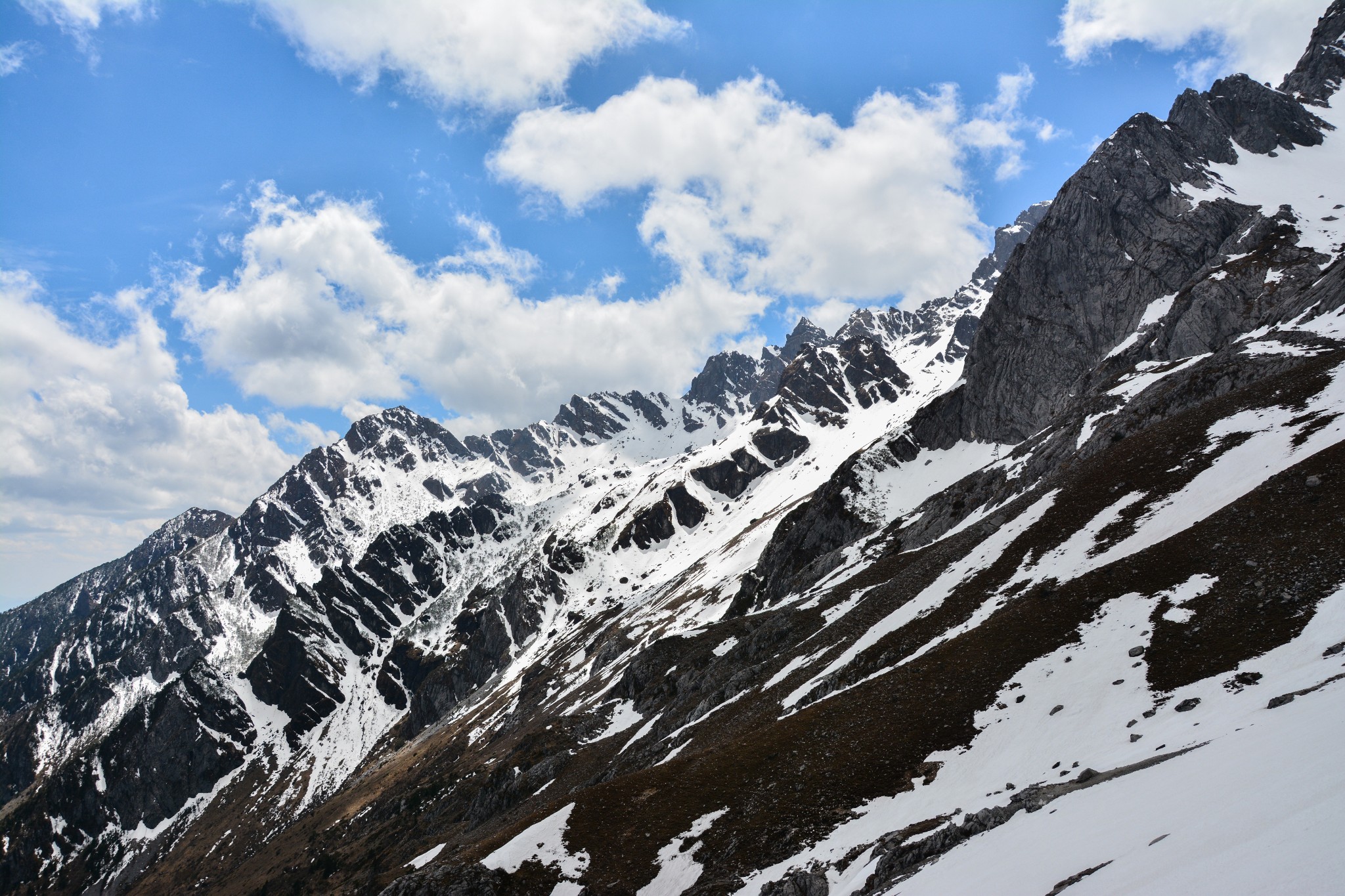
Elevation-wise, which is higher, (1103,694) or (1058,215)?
(1058,215)

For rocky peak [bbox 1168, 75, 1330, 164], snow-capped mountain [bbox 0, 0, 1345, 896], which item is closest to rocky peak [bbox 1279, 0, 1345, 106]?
rocky peak [bbox 1168, 75, 1330, 164]

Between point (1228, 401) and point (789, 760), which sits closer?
point (789, 760)

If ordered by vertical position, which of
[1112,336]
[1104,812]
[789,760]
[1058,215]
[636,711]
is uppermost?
[1058,215]

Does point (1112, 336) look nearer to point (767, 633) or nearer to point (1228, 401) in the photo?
point (1228, 401)

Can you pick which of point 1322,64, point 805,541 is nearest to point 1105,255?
point 805,541

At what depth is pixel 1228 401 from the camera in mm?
54656

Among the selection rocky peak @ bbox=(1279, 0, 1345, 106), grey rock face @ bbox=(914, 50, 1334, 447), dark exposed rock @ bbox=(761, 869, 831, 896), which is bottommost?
dark exposed rock @ bbox=(761, 869, 831, 896)

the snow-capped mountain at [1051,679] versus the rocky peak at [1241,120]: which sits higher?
the rocky peak at [1241,120]

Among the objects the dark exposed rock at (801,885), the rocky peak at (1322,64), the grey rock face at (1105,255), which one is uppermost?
the rocky peak at (1322,64)

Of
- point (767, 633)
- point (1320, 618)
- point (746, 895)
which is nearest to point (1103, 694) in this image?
point (1320, 618)

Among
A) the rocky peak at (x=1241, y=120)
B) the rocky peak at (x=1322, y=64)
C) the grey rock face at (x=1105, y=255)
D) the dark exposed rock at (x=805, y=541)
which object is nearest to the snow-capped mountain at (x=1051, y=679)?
the dark exposed rock at (x=805, y=541)

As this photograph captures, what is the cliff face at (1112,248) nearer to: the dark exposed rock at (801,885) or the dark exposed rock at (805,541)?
the dark exposed rock at (805,541)

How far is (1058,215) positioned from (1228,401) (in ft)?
366

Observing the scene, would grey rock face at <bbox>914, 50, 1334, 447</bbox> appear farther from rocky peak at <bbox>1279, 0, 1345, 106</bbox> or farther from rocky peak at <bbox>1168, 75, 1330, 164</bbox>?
rocky peak at <bbox>1279, 0, 1345, 106</bbox>
